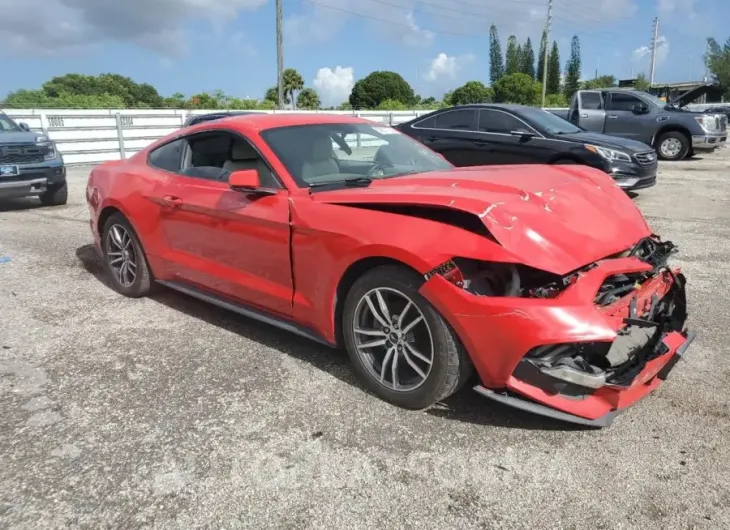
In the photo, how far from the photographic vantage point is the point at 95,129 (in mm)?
17266

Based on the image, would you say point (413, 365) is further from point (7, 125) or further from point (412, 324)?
point (7, 125)

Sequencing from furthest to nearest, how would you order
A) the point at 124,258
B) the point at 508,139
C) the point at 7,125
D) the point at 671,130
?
1. the point at 671,130
2. the point at 7,125
3. the point at 508,139
4. the point at 124,258

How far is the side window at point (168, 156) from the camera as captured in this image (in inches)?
175

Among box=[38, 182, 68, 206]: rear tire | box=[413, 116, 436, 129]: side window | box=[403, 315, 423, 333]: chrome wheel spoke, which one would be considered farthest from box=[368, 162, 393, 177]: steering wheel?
box=[38, 182, 68, 206]: rear tire

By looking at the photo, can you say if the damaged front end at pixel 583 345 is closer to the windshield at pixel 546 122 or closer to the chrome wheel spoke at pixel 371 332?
the chrome wheel spoke at pixel 371 332

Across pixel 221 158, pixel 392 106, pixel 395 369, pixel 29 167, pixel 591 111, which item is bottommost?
pixel 395 369

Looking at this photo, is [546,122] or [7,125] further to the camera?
[7,125]

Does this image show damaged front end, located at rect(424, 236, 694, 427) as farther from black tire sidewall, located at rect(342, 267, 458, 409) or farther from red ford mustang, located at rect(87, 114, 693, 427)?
black tire sidewall, located at rect(342, 267, 458, 409)

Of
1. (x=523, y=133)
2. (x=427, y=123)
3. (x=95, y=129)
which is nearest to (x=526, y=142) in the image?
(x=523, y=133)

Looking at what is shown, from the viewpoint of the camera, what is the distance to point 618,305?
109 inches

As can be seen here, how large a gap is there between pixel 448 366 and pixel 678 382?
4.85 ft

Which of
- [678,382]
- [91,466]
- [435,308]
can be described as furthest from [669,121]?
[91,466]

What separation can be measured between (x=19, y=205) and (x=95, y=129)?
7531 mm

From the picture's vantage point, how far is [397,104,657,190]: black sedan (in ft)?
28.3
